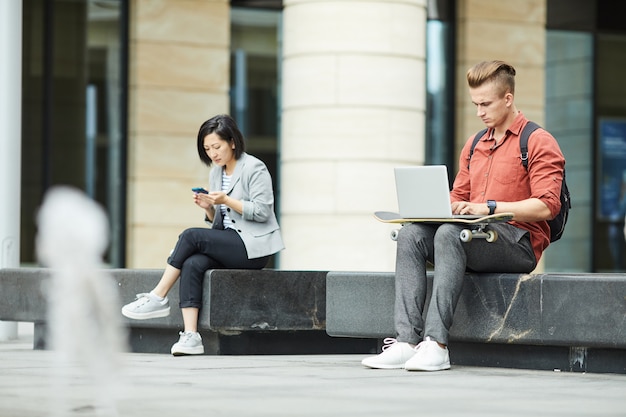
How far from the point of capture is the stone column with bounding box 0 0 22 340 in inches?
429

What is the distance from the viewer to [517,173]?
24.2ft

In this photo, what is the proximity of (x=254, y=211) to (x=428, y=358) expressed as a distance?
2.00m

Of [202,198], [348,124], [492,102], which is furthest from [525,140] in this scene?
[348,124]

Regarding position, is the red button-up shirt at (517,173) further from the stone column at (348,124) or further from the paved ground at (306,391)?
the stone column at (348,124)

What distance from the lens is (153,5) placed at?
16328 mm

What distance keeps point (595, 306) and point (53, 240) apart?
165 inches

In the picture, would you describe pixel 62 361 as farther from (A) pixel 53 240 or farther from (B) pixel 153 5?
(B) pixel 153 5

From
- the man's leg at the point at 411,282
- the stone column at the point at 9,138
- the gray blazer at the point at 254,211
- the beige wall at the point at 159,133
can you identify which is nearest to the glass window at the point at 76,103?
the beige wall at the point at 159,133

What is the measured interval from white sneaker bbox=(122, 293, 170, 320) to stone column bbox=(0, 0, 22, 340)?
2.75 metres

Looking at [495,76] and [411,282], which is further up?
[495,76]

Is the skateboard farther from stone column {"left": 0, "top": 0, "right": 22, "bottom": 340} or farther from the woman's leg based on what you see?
stone column {"left": 0, "top": 0, "right": 22, "bottom": 340}

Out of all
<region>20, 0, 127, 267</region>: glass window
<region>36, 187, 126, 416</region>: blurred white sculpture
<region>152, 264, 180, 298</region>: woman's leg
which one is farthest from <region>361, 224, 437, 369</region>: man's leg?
<region>20, 0, 127, 267</region>: glass window

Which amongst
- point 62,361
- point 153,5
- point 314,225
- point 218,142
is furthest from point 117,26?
point 62,361

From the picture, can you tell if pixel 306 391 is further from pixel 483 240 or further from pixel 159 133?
pixel 159 133
